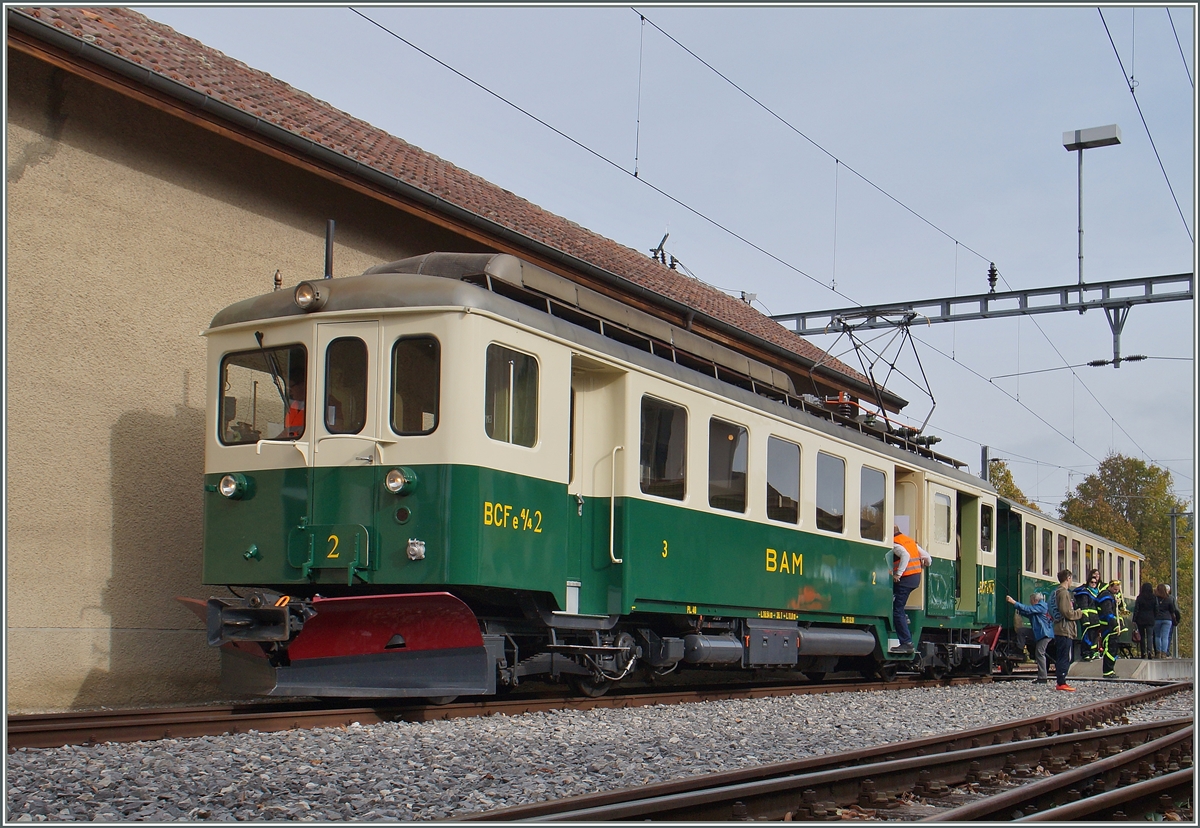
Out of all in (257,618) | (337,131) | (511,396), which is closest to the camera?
(257,618)

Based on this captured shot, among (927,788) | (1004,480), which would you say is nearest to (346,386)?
(927,788)

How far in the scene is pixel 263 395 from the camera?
865cm

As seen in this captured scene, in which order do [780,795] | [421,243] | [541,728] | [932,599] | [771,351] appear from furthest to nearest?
[771,351], [932,599], [421,243], [541,728], [780,795]

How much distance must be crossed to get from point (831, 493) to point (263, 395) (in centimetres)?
664

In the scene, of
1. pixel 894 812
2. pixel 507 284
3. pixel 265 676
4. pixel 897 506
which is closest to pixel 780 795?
pixel 894 812

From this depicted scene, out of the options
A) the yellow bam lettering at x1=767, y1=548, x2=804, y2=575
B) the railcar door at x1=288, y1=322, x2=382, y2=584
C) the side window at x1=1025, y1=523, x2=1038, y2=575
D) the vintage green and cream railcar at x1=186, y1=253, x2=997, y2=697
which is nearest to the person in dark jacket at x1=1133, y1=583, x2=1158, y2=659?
the side window at x1=1025, y1=523, x2=1038, y2=575

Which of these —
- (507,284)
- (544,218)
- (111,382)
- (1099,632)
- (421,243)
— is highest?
(544,218)

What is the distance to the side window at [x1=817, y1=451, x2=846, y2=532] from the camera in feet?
41.2

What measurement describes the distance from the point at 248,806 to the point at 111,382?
20.0ft

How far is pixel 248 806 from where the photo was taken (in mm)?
4992

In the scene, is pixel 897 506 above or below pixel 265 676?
above

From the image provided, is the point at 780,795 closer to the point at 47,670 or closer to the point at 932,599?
the point at 47,670

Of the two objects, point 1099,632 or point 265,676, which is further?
point 1099,632

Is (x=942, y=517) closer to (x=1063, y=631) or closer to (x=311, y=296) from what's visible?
(x=1063, y=631)
